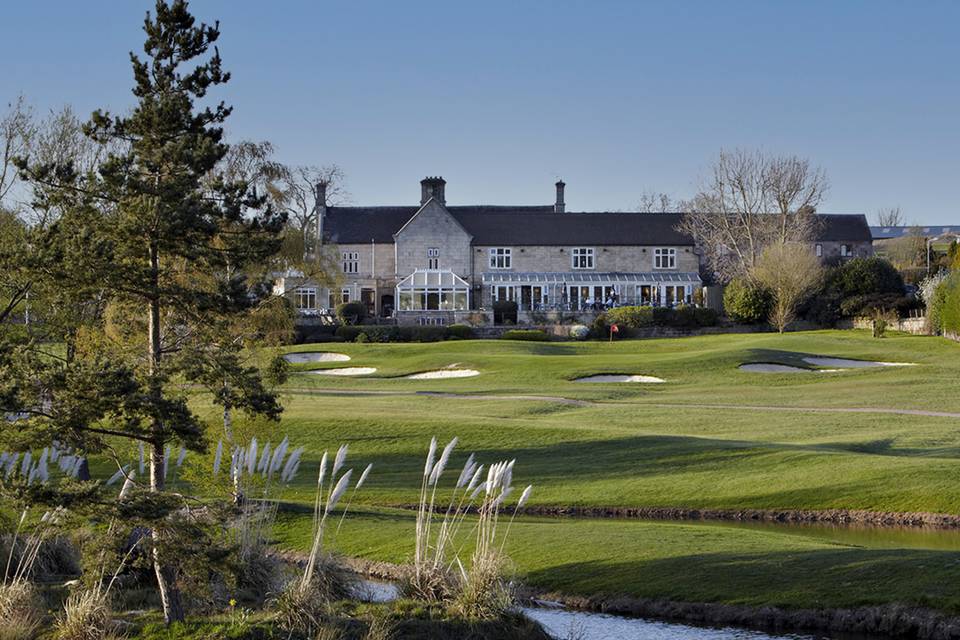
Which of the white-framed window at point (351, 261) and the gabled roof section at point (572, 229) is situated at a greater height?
the gabled roof section at point (572, 229)

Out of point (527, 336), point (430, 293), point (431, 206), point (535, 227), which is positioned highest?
point (431, 206)

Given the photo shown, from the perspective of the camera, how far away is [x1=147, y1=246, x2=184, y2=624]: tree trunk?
1217 cm

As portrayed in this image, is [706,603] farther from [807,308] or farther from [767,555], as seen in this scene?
[807,308]

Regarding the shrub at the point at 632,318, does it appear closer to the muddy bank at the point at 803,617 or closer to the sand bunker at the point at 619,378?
the sand bunker at the point at 619,378

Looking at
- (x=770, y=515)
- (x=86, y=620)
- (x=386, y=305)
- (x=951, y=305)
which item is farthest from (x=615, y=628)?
(x=386, y=305)

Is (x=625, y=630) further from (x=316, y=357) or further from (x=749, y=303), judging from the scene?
(x=749, y=303)

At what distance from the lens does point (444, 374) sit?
51.9 meters

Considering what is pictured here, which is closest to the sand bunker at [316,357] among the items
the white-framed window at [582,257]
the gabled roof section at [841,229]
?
the white-framed window at [582,257]

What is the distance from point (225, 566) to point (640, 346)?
2084 inches

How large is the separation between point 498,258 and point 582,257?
6598 millimetres

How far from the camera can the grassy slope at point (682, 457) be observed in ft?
51.8

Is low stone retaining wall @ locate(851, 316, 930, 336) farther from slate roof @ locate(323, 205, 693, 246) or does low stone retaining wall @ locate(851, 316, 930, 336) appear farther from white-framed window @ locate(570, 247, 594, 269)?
white-framed window @ locate(570, 247, 594, 269)

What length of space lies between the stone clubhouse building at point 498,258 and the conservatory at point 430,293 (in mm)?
73

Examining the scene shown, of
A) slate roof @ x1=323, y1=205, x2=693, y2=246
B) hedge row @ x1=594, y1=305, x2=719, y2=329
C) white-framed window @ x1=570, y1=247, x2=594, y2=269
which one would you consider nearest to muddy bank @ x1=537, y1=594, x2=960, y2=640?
hedge row @ x1=594, y1=305, x2=719, y2=329
